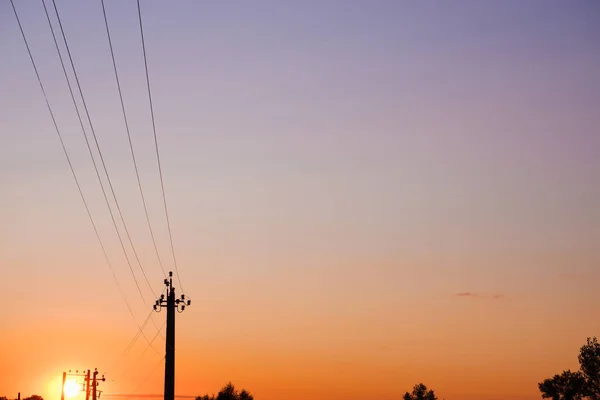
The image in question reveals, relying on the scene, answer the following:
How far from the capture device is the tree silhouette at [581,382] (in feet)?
319

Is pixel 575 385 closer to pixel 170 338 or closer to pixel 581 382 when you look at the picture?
pixel 581 382

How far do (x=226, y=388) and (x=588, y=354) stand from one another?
42.0 meters

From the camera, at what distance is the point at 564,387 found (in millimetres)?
123000

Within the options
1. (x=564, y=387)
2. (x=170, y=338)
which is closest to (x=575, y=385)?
(x=564, y=387)

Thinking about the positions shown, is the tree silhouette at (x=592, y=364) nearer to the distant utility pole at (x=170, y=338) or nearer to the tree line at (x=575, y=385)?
the tree line at (x=575, y=385)

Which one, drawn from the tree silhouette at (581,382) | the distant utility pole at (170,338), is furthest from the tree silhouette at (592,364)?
the distant utility pole at (170,338)

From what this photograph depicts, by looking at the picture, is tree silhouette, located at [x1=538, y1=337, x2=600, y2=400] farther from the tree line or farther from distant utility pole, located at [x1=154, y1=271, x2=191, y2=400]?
distant utility pole, located at [x1=154, y1=271, x2=191, y2=400]

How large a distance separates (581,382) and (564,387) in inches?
533

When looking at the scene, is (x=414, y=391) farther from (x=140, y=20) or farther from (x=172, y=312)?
(x=140, y=20)

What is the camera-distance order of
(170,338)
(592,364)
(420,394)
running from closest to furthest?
(170,338), (592,364), (420,394)

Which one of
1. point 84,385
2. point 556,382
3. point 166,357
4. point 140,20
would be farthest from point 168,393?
point 556,382

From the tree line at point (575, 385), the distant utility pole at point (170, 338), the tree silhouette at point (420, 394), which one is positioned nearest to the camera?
the distant utility pole at point (170, 338)

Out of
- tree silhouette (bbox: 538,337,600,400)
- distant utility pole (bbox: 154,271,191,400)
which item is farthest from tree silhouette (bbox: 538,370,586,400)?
distant utility pole (bbox: 154,271,191,400)

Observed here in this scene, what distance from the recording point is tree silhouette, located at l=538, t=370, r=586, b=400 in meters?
115
